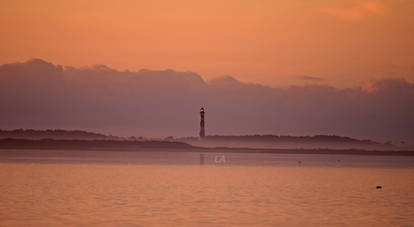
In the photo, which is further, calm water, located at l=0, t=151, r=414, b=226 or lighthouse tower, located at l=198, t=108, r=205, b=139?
Answer: lighthouse tower, located at l=198, t=108, r=205, b=139

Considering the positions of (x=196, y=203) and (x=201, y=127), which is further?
(x=201, y=127)

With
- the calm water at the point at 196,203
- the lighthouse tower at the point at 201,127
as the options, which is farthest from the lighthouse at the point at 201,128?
the calm water at the point at 196,203

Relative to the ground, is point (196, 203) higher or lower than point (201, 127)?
lower

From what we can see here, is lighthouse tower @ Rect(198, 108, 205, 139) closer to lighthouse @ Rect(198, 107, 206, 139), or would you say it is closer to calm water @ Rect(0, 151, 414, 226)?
lighthouse @ Rect(198, 107, 206, 139)

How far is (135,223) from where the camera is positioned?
27406mm

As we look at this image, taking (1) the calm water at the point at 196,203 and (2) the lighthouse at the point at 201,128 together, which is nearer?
(1) the calm water at the point at 196,203

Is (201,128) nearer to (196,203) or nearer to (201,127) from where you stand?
(201,127)

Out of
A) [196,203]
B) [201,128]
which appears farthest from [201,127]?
[196,203]

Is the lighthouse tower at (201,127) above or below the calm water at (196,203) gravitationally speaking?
above

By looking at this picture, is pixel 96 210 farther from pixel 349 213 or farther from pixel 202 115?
pixel 202 115

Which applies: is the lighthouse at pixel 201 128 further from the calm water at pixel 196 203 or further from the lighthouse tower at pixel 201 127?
the calm water at pixel 196 203

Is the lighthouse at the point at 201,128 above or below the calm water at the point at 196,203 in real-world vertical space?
above

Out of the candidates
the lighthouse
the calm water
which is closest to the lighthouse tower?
the lighthouse

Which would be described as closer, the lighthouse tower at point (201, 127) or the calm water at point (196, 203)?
the calm water at point (196, 203)
